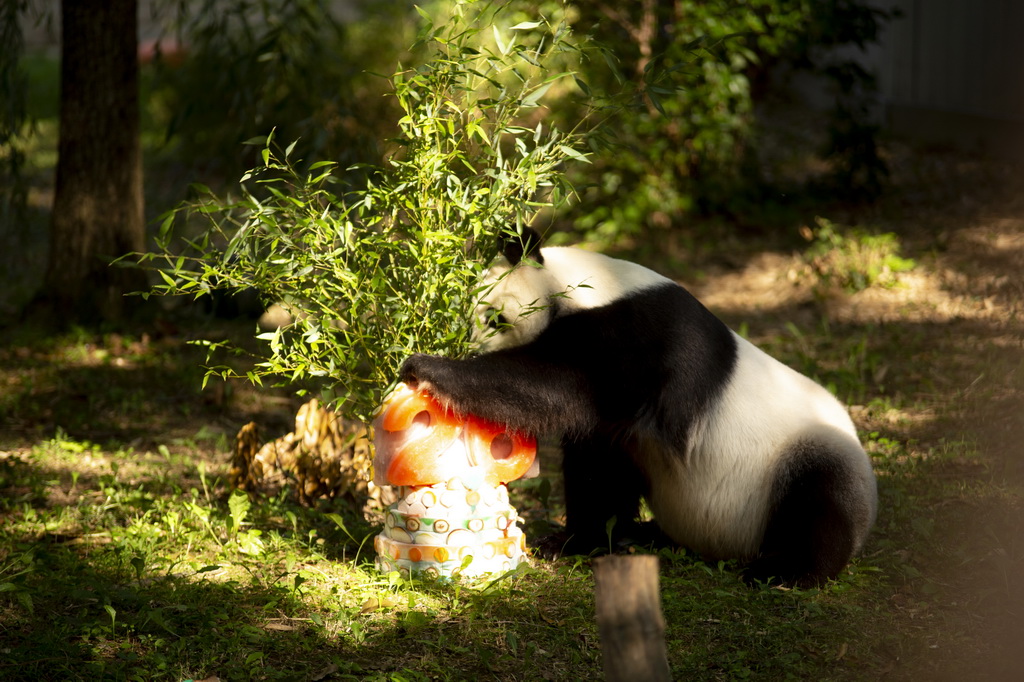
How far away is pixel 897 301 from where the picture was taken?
6.93 metres

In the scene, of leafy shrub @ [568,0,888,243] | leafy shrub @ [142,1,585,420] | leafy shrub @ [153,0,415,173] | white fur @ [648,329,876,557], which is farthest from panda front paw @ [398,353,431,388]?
leafy shrub @ [568,0,888,243]

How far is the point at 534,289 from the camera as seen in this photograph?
349 centimetres

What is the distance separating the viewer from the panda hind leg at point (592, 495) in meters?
3.83

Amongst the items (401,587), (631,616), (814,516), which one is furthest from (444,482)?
(631,616)

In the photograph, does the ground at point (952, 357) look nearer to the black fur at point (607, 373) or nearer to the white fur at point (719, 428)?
the white fur at point (719, 428)

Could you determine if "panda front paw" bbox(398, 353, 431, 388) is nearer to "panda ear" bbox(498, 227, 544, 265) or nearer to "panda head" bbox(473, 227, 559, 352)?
"panda head" bbox(473, 227, 559, 352)

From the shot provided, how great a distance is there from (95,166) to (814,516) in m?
4.78

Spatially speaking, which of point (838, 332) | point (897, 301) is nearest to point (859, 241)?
point (897, 301)

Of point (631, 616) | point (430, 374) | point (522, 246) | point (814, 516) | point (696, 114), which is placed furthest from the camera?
point (696, 114)

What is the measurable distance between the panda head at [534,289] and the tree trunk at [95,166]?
3.54 m

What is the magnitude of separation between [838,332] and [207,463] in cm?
408

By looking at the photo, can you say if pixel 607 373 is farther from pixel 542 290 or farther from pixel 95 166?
pixel 95 166

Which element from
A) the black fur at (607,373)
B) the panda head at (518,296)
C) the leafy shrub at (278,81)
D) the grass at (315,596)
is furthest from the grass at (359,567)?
the leafy shrub at (278,81)

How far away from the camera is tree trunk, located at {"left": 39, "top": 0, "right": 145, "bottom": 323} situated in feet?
19.7
